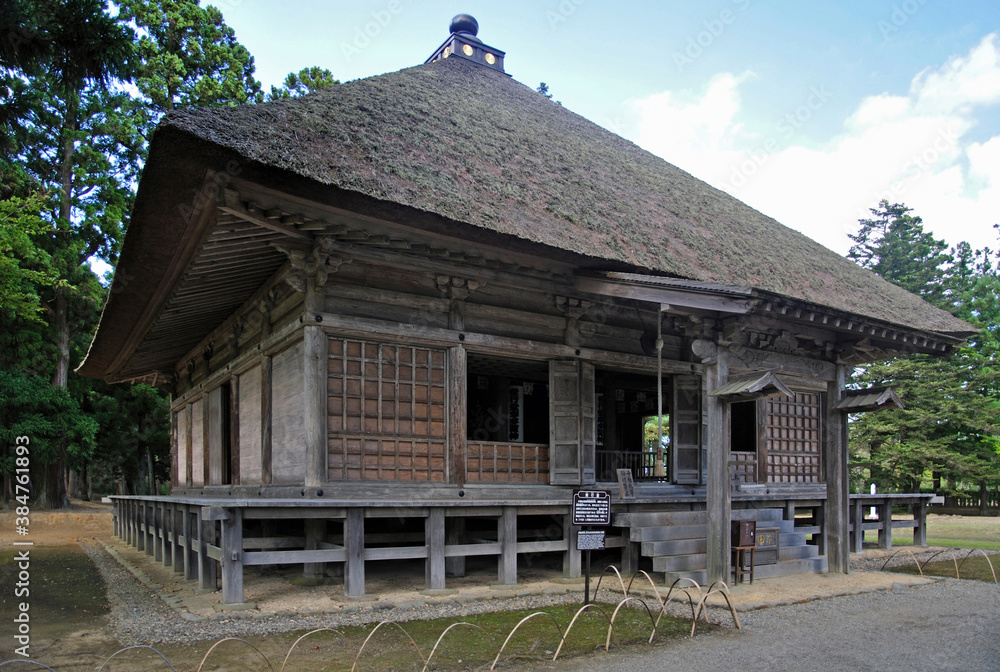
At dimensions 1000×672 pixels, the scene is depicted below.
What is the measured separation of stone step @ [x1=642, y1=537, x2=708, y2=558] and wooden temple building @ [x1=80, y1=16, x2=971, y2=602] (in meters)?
0.05

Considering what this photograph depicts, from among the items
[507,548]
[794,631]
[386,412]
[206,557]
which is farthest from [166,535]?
[794,631]

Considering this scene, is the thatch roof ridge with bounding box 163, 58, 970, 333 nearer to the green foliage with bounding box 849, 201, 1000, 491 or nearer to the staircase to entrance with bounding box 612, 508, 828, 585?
the staircase to entrance with bounding box 612, 508, 828, 585

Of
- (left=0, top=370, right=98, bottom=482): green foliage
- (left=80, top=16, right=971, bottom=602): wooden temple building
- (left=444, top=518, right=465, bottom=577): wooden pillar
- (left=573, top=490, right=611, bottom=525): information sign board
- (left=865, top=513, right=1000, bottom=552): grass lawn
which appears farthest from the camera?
(left=0, top=370, right=98, bottom=482): green foliage

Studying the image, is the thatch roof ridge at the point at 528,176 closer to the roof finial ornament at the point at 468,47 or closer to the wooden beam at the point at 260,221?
the wooden beam at the point at 260,221

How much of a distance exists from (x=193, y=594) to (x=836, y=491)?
8406 millimetres

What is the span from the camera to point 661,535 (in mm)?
8758

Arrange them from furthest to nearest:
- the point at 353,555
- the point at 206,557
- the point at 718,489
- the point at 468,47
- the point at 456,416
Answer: the point at 468,47 → the point at 456,416 → the point at 718,489 → the point at 206,557 → the point at 353,555

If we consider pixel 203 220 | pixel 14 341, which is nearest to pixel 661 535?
pixel 203 220

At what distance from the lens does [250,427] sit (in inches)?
424

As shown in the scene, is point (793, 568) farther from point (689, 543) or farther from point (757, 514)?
point (689, 543)

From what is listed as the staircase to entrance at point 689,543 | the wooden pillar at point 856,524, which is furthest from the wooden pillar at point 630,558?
the wooden pillar at point 856,524

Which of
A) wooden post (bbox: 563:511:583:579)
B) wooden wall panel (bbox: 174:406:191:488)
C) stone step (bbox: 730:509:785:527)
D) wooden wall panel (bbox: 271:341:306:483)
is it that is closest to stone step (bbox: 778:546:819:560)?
stone step (bbox: 730:509:785:527)

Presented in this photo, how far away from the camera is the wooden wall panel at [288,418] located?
8.59 m

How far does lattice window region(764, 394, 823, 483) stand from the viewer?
12117 millimetres
